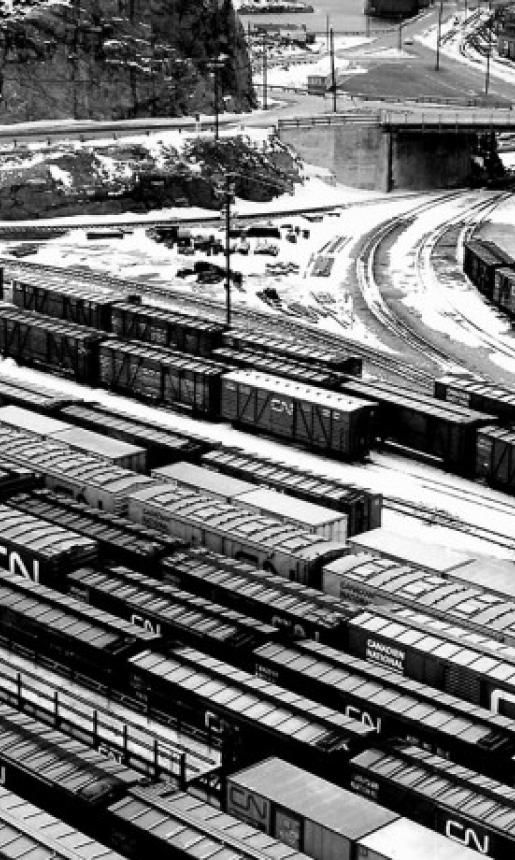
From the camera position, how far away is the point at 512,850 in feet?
138

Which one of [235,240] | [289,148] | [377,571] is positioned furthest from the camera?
[289,148]

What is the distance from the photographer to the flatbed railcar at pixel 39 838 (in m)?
39.3

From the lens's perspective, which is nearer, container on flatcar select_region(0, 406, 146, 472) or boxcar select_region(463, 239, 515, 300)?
container on flatcar select_region(0, 406, 146, 472)

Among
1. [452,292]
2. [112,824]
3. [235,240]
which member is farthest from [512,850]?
[235,240]

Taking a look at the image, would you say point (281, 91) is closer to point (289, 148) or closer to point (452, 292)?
point (289, 148)

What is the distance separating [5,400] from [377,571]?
29629mm

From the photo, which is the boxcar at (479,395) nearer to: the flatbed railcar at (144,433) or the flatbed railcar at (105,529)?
the flatbed railcar at (144,433)

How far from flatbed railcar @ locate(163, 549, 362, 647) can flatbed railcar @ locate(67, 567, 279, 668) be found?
62cm

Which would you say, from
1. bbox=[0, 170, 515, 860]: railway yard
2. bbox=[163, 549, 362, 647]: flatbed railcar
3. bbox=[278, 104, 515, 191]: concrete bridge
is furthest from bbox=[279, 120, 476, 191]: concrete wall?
bbox=[163, 549, 362, 647]: flatbed railcar

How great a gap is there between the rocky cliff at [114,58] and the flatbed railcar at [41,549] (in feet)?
285

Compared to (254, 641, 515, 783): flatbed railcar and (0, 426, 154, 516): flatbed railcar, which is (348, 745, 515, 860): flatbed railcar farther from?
(0, 426, 154, 516): flatbed railcar

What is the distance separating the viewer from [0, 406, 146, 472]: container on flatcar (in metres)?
69.8

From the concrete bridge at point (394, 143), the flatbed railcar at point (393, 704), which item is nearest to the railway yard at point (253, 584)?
the flatbed railcar at point (393, 704)

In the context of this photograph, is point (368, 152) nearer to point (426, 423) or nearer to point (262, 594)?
point (426, 423)
